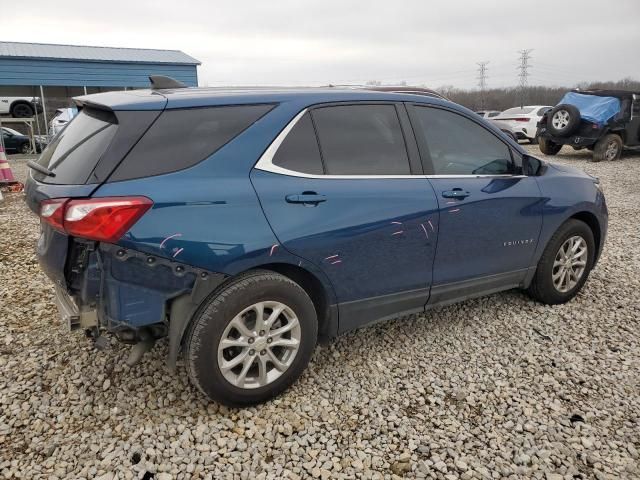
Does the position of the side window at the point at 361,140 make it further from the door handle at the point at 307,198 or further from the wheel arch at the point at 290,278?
the wheel arch at the point at 290,278

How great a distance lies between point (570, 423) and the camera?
2.55 metres

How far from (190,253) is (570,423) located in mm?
2175

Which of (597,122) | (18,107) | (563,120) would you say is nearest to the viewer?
(597,122)

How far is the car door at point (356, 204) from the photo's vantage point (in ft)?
8.26

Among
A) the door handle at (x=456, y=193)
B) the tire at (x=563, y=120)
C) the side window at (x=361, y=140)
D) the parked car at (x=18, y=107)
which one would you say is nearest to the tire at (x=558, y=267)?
the door handle at (x=456, y=193)

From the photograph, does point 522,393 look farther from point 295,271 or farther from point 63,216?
point 63,216

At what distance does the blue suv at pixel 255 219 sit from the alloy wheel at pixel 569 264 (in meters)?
0.89

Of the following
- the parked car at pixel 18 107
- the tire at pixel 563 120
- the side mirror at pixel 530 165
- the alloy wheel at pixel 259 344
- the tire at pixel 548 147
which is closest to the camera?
the alloy wheel at pixel 259 344

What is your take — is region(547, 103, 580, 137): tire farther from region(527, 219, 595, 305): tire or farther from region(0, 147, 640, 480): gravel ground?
region(0, 147, 640, 480): gravel ground

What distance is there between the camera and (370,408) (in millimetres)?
2660

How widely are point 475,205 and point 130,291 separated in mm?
2205

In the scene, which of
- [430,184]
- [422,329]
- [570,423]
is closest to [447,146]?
[430,184]

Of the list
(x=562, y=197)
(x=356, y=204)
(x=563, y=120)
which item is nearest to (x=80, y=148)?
(x=356, y=204)

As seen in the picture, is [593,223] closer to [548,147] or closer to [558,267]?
[558,267]
